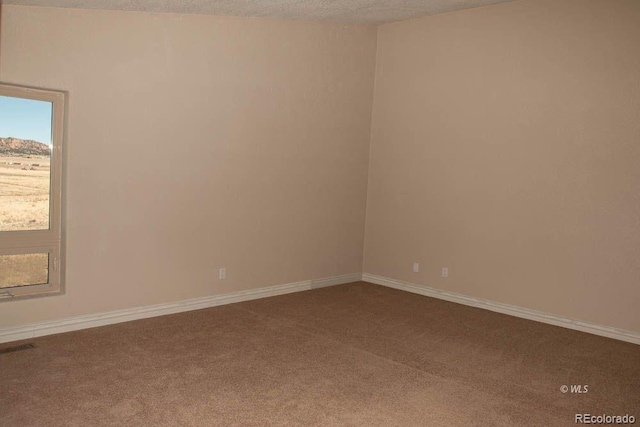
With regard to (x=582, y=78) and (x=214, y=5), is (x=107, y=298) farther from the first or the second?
(x=582, y=78)

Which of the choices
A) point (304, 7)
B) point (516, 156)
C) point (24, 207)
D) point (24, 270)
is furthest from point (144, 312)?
point (516, 156)

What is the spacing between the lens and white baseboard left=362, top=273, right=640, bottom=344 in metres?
4.97

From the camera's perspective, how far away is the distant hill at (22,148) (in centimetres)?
418

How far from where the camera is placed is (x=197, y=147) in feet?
17.2

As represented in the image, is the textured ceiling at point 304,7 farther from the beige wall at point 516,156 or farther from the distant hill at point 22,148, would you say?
the distant hill at point 22,148

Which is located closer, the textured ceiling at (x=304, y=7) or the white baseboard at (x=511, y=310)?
the textured ceiling at (x=304, y=7)

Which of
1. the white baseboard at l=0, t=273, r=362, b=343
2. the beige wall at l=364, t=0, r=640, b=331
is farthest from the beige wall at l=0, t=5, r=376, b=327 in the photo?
the beige wall at l=364, t=0, r=640, b=331

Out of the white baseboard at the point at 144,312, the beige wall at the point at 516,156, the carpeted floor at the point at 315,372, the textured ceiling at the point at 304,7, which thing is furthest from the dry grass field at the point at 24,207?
the beige wall at the point at 516,156

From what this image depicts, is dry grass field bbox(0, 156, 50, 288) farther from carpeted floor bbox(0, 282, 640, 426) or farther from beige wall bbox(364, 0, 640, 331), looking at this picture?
beige wall bbox(364, 0, 640, 331)

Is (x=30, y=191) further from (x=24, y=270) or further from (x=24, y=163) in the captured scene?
(x=24, y=270)

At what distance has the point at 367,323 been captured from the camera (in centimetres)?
519

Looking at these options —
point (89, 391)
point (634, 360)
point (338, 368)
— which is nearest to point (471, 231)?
point (634, 360)

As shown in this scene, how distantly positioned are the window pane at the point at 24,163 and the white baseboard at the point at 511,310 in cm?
382

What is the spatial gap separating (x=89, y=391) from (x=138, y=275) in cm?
163
